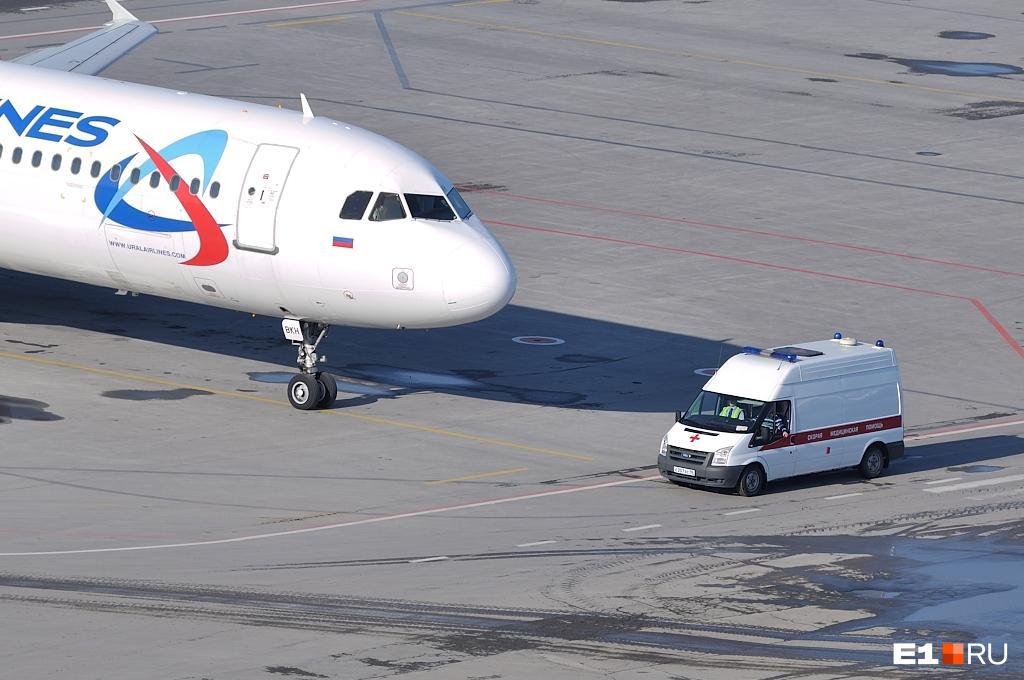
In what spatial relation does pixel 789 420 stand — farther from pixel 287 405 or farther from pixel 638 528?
pixel 287 405

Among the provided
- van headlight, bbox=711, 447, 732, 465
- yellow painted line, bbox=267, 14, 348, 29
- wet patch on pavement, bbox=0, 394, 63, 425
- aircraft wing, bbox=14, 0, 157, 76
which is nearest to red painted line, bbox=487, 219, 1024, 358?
aircraft wing, bbox=14, 0, 157, 76

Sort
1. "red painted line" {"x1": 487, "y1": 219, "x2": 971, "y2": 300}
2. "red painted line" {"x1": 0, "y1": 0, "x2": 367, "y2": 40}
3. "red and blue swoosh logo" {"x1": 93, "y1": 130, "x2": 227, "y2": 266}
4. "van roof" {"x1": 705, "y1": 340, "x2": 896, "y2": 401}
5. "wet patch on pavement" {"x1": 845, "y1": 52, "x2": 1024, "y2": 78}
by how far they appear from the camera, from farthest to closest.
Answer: "wet patch on pavement" {"x1": 845, "y1": 52, "x2": 1024, "y2": 78} → "red painted line" {"x1": 0, "y1": 0, "x2": 367, "y2": 40} → "red painted line" {"x1": 487, "y1": 219, "x2": 971, "y2": 300} → "red and blue swoosh logo" {"x1": 93, "y1": 130, "x2": 227, "y2": 266} → "van roof" {"x1": 705, "y1": 340, "x2": 896, "y2": 401}

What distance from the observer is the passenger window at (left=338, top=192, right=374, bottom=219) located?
38.8 meters

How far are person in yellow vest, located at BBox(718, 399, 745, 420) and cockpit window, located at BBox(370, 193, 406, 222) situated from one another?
7667 mm

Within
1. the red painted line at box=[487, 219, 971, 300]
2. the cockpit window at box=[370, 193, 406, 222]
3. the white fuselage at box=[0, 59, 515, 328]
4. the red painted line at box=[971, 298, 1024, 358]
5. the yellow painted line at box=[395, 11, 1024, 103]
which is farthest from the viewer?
the yellow painted line at box=[395, 11, 1024, 103]

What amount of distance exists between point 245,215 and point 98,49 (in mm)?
19402

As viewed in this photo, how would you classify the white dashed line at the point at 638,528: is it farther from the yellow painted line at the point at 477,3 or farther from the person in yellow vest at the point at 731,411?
the yellow painted line at the point at 477,3

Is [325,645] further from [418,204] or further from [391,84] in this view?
[391,84]

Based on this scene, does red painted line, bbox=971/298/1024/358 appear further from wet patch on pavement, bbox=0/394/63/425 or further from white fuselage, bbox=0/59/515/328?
wet patch on pavement, bbox=0/394/63/425

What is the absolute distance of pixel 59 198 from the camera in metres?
41.5

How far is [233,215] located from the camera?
39.5 m

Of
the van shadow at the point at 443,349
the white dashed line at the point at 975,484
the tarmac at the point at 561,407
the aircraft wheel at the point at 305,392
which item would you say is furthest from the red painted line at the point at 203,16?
the white dashed line at the point at 975,484

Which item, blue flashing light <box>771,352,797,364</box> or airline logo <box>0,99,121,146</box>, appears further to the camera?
airline logo <box>0,99,121,146</box>

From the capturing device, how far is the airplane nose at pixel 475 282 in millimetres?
37938
